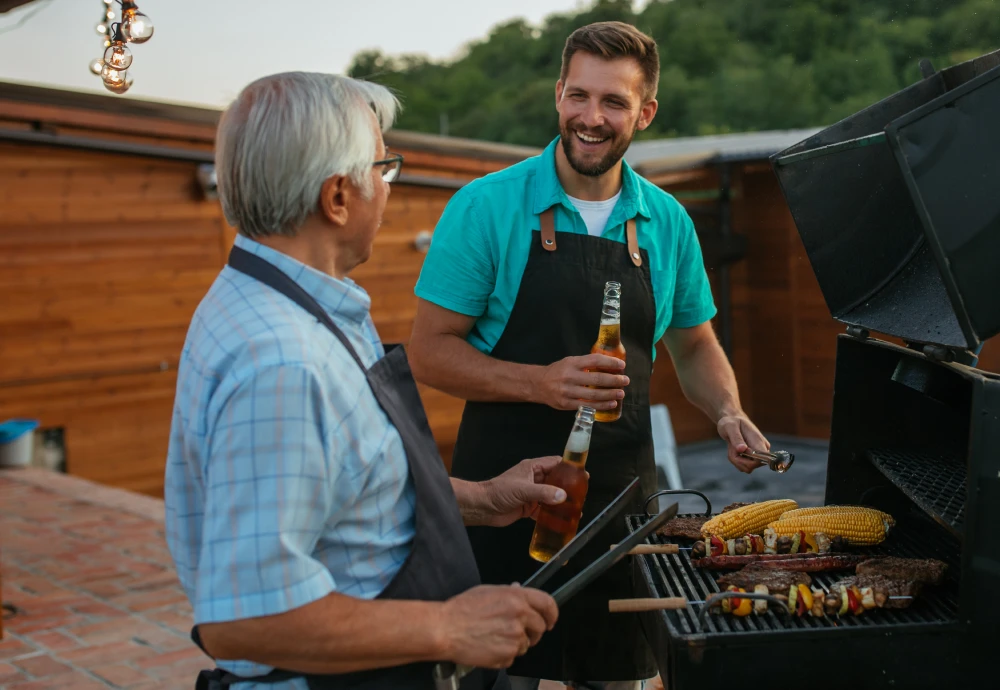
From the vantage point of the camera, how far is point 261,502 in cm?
141

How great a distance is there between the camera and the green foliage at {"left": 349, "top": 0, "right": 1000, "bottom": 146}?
24281 millimetres

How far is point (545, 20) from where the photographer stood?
94.9 ft

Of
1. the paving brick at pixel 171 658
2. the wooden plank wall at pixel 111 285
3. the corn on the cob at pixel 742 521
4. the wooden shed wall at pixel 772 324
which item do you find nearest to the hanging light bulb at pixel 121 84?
the corn on the cob at pixel 742 521

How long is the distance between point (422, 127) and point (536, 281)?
999 inches

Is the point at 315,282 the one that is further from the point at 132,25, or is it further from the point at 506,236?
the point at 132,25

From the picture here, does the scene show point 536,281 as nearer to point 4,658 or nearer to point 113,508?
point 4,658

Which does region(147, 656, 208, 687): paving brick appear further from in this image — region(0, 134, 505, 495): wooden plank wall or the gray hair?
region(0, 134, 505, 495): wooden plank wall

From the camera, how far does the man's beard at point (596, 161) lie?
281 cm

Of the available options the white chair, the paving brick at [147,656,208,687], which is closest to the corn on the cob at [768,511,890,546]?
the paving brick at [147,656,208,687]

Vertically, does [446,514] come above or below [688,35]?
below

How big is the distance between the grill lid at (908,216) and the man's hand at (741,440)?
14.5 inches

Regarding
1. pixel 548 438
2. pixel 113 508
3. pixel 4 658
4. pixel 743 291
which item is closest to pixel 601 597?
pixel 548 438

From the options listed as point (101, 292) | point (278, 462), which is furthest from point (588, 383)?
point (101, 292)

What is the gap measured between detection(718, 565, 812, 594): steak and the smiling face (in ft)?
3.97
